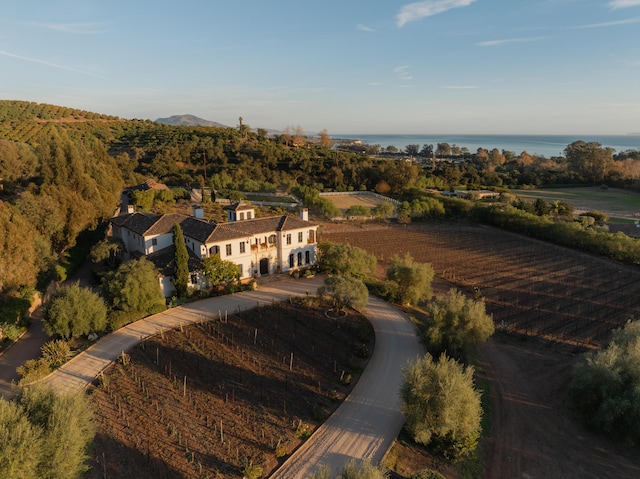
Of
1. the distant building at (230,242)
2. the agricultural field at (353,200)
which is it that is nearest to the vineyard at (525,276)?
the distant building at (230,242)

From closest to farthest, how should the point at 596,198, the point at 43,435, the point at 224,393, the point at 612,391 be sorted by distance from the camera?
the point at 43,435, the point at 612,391, the point at 224,393, the point at 596,198

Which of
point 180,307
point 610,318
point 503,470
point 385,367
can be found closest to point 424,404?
point 503,470

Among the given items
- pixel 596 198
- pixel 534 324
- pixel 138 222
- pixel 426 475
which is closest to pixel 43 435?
pixel 426 475

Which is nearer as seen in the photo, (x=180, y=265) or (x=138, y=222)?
(x=180, y=265)

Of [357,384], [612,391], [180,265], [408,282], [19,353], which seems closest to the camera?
[612,391]

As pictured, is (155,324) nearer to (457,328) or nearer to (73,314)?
(73,314)

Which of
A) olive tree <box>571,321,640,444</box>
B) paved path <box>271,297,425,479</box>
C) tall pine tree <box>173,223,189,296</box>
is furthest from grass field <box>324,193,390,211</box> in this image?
olive tree <box>571,321,640,444</box>
